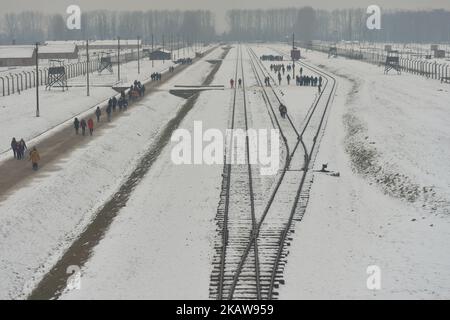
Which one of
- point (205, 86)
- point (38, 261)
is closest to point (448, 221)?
point (38, 261)

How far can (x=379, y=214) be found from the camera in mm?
23297

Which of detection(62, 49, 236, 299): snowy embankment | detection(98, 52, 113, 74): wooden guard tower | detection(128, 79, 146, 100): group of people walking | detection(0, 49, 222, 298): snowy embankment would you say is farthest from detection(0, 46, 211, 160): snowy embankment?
Answer: detection(98, 52, 113, 74): wooden guard tower

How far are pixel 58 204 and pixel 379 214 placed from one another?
1178 cm

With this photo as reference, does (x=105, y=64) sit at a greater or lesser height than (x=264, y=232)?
greater

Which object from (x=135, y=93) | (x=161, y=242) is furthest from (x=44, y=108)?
(x=161, y=242)

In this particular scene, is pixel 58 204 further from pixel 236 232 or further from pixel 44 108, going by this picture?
pixel 44 108


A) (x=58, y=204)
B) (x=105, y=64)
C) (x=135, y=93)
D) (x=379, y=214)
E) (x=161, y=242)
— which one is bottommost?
(x=161, y=242)

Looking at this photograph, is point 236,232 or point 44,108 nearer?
point 236,232

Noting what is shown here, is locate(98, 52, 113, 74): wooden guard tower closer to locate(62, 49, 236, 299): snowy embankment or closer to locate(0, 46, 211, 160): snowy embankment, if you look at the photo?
locate(0, 46, 211, 160): snowy embankment

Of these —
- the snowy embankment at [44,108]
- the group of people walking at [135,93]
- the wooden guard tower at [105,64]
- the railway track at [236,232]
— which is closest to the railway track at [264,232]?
the railway track at [236,232]

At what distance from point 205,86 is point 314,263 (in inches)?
2041

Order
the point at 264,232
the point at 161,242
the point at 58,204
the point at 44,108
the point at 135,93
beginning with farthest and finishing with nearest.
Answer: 1. the point at 135,93
2. the point at 44,108
3. the point at 58,204
4. the point at 264,232
5. the point at 161,242

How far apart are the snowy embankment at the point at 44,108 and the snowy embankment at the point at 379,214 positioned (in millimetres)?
16056

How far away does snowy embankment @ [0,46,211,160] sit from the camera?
122 feet
